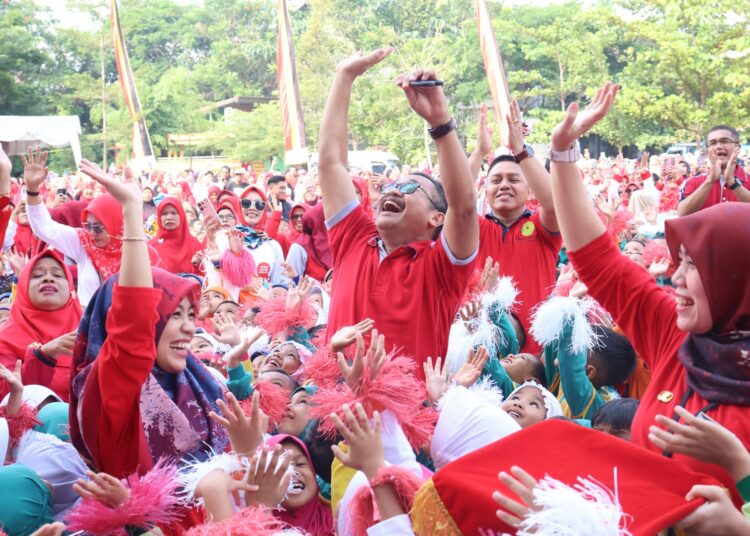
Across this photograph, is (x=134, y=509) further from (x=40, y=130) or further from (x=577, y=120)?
(x=40, y=130)

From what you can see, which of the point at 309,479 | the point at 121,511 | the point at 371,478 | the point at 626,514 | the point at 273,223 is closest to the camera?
the point at 626,514

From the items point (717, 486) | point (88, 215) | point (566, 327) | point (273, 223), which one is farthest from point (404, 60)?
point (717, 486)

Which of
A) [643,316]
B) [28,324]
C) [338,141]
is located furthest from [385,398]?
[28,324]

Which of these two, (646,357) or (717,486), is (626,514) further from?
(646,357)

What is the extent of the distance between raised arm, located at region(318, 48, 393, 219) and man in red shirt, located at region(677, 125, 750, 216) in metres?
3.88

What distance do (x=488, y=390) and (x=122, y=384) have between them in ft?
5.32

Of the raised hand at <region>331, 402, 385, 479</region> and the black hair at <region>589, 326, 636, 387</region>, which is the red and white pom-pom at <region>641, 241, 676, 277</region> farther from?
the raised hand at <region>331, 402, 385, 479</region>

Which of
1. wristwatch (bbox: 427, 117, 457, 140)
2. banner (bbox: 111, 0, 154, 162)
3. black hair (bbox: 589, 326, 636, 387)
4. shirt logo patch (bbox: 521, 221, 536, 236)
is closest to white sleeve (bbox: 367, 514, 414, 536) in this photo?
wristwatch (bbox: 427, 117, 457, 140)

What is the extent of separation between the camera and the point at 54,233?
667 cm

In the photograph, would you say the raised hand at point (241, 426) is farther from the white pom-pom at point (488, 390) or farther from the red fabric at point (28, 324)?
the red fabric at point (28, 324)

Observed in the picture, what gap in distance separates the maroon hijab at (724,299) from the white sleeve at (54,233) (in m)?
5.21

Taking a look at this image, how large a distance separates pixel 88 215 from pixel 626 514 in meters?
5.80

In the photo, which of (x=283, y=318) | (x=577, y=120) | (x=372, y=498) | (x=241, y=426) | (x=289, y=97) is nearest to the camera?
(x=372, y=498)

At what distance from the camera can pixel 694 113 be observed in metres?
26.9
